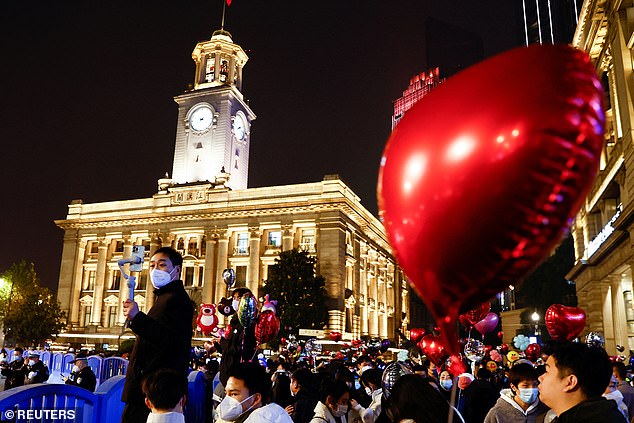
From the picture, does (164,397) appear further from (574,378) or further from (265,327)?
(265,327)

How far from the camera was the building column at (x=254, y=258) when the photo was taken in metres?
49.9

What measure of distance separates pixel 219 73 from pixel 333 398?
202 feet

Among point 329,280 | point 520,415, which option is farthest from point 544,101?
point 329,280

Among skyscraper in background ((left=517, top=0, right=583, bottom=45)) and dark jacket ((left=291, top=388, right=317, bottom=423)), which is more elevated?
skyscraper in background ((left=517, top=0, right=583, bottom=45))

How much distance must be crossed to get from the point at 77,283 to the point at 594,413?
201ft

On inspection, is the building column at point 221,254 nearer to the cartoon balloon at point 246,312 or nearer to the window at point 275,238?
the window at point 275,238

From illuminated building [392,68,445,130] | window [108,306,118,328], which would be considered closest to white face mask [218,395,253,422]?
window [108,306,118,328]

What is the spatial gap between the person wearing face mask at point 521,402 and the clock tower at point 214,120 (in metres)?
52.6

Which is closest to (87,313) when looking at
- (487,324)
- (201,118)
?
(201,118)

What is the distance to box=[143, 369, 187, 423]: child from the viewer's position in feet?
11.5

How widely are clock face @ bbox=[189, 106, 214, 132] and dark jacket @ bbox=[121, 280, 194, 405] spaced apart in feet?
188

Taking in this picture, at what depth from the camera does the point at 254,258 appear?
1978 inches

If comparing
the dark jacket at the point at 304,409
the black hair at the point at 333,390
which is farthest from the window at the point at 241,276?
the black hair at the point at 333,390
